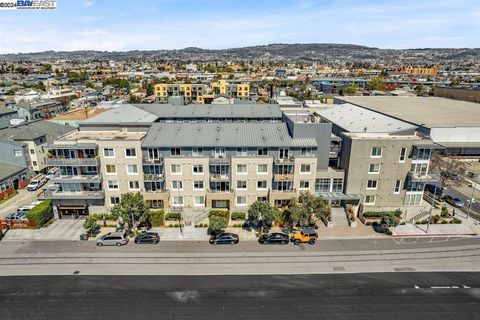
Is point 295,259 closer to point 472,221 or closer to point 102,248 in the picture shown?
point 102,248

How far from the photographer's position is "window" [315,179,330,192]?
5709cm

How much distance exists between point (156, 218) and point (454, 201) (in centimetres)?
5751

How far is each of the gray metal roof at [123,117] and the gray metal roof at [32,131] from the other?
17.1 metres

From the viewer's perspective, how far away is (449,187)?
69.8m

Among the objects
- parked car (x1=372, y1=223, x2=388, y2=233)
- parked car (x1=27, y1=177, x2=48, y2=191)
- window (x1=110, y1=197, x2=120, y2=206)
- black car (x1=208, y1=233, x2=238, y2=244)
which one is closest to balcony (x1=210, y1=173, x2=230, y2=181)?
black car (x1=208, y1=233, x2=238, y2=244)

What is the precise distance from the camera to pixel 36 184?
67500 millimetres

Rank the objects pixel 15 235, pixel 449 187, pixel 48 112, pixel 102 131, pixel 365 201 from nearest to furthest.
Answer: pixel 15 235 → pixel 365 201 → pixel 102 131 → pixel 449 187 → pixel 48 112

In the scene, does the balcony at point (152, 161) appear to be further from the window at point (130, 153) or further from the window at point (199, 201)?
the window at point (199, 201)

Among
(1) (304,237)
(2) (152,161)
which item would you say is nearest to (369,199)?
(1) (304,237)

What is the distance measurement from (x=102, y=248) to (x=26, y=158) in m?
39.9

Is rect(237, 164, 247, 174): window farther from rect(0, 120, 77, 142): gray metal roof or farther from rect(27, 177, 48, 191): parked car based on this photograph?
rect(0, 120, 77, 142): gray metal roof

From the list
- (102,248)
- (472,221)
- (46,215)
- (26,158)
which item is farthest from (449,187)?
(26,158)

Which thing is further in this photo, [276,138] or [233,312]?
[276,138]

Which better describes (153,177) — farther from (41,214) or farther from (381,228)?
(381,228)
